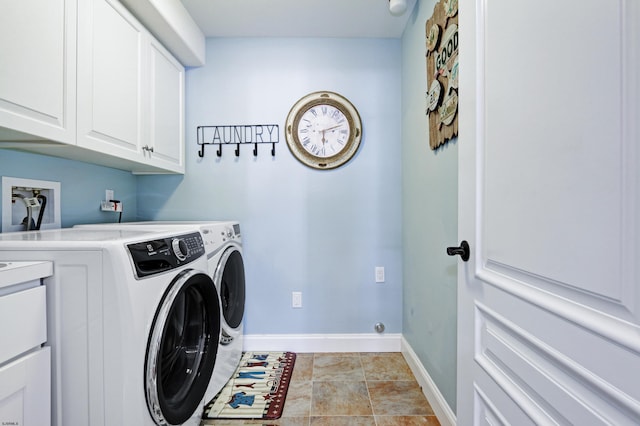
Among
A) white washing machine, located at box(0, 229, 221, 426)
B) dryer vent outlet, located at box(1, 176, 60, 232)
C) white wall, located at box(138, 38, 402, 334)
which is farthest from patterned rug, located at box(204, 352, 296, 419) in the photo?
dryer vent outlet, located at box(1, 176, 60, 232)

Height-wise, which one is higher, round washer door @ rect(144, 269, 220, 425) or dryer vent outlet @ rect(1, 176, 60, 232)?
dryer vent outlet @ rect(1, 176, 60, 232)

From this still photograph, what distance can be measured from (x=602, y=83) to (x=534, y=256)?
13.3 inches

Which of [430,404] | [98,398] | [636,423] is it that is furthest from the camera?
[430,404]

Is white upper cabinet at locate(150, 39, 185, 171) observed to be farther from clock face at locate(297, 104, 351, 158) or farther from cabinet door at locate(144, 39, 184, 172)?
clock face at locate(297, 104, 351, 158)

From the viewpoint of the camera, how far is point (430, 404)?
1622 mm

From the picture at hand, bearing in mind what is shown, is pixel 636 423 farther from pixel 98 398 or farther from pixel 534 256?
pixel 98 398

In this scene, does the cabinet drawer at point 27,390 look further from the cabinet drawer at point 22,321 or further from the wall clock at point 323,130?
the wall clock at point 323,130

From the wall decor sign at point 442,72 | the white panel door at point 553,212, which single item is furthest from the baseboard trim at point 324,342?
the wall decor sign at point 442,72

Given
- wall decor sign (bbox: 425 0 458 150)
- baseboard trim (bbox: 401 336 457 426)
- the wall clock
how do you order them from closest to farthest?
wall decor sign (bbox: 425 0 458 150) → baseboard trim (bbox: 401 336 457 426) → the wall clock

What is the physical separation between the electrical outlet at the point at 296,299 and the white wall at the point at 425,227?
2.54 ft

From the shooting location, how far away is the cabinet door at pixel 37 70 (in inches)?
38.7

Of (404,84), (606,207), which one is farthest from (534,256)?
(404,84)

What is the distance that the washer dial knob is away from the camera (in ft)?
3.93

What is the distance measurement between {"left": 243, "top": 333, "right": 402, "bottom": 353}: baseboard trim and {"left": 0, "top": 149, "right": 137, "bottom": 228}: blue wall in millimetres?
1325
